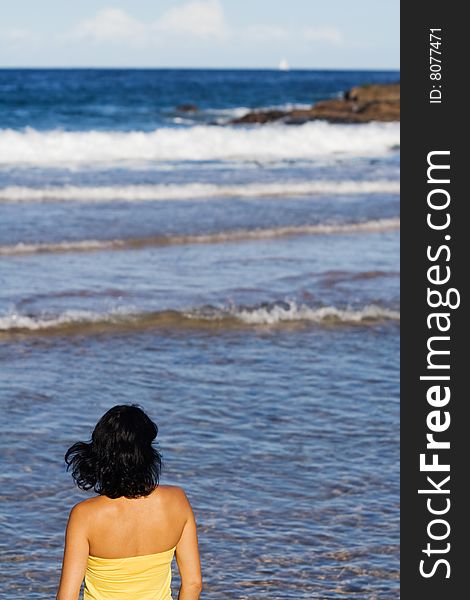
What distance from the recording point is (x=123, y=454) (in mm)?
3410

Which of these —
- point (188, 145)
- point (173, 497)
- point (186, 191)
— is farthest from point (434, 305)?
point (188, 145)

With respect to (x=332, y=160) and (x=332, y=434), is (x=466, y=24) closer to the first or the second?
(x=332, y=434)

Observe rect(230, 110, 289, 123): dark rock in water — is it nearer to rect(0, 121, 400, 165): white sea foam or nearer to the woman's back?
rect(0, 121, 400, 165): white sea foam

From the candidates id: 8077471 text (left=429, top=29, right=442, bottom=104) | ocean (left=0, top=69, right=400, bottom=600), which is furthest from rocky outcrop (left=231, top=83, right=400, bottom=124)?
id: 8077471 text (left=429, top=29, right=442, bottom=104)

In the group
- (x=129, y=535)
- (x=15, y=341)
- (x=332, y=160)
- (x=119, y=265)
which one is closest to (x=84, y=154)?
(x=332, y=160)

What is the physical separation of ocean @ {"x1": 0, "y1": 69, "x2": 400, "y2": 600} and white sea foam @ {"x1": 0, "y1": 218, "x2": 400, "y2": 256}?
0.14 ft

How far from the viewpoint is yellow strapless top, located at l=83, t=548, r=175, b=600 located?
354 centimetres

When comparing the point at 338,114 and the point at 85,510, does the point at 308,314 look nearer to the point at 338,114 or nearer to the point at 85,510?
the point at 85,510

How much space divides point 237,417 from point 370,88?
54.6 m

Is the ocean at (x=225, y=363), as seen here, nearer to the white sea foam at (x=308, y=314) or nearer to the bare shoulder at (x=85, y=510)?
the white sea foam at (x=308, y=314)

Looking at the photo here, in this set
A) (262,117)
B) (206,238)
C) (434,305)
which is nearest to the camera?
(434,305)

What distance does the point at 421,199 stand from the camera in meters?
7.95

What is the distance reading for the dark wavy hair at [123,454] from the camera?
3.41 meters

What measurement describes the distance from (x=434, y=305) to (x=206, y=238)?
945 cm
